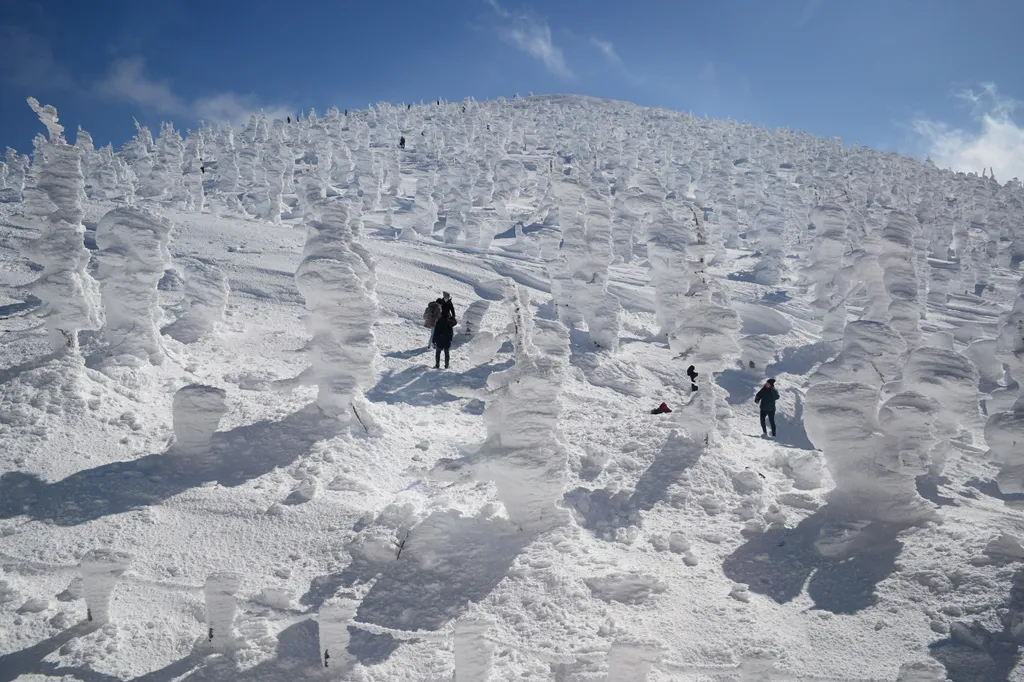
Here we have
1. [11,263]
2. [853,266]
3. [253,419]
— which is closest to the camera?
[253,419]

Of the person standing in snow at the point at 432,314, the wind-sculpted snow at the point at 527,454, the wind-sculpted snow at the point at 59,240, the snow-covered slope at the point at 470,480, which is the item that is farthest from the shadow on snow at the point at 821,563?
the wind-sculpted snow at the point at 59,240

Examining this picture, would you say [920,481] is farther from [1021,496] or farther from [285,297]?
[285,297]

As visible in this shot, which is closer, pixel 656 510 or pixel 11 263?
pixel 656 510

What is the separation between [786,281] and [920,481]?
96.0 feet

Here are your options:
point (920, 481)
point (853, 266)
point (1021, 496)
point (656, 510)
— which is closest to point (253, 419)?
point (656, 510)

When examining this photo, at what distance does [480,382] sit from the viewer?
55.2 ft

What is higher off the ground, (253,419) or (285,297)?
(285,297)

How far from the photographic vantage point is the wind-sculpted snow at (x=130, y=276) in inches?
Answer: 549

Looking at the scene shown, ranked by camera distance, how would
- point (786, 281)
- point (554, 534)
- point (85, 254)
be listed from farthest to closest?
point (786, 281), point (85, 254), point (554, 534)

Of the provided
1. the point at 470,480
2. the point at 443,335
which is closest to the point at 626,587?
the point at 470,480

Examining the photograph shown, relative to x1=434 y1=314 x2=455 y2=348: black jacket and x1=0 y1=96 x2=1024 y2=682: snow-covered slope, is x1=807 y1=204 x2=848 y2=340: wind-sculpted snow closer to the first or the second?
x1=0 y1=96 x2=1024 y2=682: snow-covered slope

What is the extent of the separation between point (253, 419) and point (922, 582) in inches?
434

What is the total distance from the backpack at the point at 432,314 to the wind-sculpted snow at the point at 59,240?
8.26 m

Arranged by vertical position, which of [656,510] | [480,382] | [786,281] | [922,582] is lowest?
[922,582]
